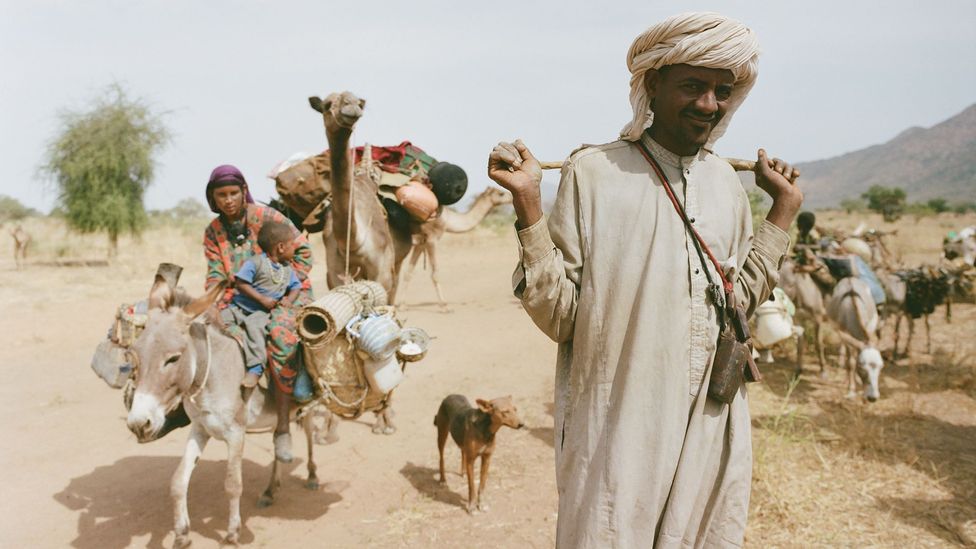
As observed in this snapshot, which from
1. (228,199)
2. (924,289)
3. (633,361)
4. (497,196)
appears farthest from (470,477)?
(924,289)

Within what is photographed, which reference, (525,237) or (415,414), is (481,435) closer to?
(415,414)

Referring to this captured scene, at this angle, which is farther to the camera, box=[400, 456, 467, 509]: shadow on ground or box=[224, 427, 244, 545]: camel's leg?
box=[400, 456, 467, 509]: shadow on ground

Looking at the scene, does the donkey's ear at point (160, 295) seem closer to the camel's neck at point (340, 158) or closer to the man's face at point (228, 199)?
the man's face at point (228, 199)

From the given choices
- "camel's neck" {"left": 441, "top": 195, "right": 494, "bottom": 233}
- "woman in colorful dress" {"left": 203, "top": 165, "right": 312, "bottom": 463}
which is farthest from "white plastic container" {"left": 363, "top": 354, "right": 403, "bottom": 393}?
"camel's neck" {"left": 441, "top": 195, "right": 494, "bottom": 233}

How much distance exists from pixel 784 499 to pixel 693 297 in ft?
12.5

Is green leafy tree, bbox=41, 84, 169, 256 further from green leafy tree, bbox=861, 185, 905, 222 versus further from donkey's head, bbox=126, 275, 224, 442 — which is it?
green leafy tree, bbox=861, 185, 905, 222

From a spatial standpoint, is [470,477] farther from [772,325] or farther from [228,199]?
[772,325]

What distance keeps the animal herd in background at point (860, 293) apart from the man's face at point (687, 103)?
5.71 meters

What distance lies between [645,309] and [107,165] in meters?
24.0

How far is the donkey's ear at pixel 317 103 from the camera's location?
15.9 feet

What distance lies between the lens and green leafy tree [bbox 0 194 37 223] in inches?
1658

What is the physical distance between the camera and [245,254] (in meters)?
4.59

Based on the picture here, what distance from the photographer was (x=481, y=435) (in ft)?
15.9

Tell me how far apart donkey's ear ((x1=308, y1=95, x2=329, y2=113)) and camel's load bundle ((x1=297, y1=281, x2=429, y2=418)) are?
55.5 inches
